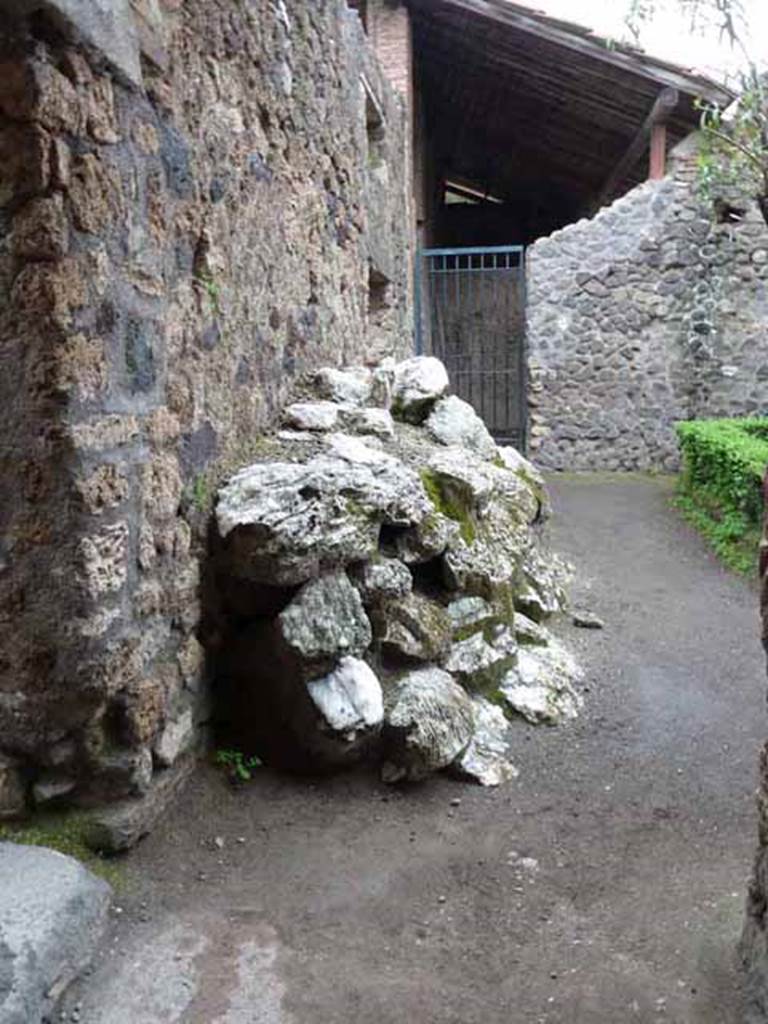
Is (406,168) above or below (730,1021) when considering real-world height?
above

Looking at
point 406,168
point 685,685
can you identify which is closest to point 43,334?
point 685,685

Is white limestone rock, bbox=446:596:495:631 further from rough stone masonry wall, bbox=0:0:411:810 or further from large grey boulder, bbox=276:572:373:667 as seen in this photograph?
rough stone masonry wall, bbox=0:0:411:810

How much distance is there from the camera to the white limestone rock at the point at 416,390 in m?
5.11

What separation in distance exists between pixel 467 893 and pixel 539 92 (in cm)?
1094

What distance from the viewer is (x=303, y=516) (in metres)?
2.99

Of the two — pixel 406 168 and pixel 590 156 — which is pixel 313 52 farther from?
pixel 590 156

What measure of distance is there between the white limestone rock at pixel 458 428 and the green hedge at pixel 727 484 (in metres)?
2.20

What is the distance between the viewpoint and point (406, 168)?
9398 millimetres

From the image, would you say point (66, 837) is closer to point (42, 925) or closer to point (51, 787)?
point (51, 787)

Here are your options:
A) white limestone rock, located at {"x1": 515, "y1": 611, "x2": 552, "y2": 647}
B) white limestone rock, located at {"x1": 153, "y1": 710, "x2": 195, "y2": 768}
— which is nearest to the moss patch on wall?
white limestone rock, located at {"x1": 153, "y1": 710, "x2": 195, "y2": 768}

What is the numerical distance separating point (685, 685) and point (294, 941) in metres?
2.49

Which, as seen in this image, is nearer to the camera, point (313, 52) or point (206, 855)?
point (206, 855)

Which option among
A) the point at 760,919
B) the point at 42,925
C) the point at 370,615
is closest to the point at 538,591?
the point at 370,615

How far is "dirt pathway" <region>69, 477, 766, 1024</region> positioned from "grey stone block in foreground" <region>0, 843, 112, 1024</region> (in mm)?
101
